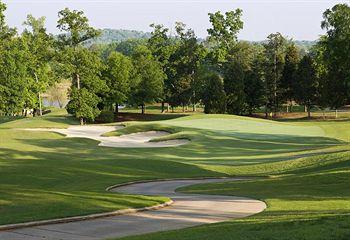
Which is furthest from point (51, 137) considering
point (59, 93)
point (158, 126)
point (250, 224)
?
point (59, 93)

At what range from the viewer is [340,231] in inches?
376

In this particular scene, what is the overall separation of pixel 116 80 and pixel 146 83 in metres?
6.20

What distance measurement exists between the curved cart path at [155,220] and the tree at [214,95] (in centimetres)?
6846

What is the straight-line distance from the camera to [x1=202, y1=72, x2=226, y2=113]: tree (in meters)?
87.1

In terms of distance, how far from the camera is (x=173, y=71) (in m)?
101

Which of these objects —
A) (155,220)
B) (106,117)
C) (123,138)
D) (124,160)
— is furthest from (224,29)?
(155,220)

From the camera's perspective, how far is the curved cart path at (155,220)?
12.8 metres

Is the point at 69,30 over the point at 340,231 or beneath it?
over

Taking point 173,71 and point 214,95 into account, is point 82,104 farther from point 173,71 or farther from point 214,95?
point 173,71

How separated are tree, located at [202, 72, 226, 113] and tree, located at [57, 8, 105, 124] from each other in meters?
19.2

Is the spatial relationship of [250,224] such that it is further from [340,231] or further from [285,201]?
[285,201]

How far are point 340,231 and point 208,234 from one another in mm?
2487

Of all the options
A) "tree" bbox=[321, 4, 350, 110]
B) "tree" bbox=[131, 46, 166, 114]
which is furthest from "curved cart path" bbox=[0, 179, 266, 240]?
"tree" bbox=[131, 46, 166, 114]

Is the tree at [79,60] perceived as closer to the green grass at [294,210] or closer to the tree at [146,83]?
the tree at [146,83]
